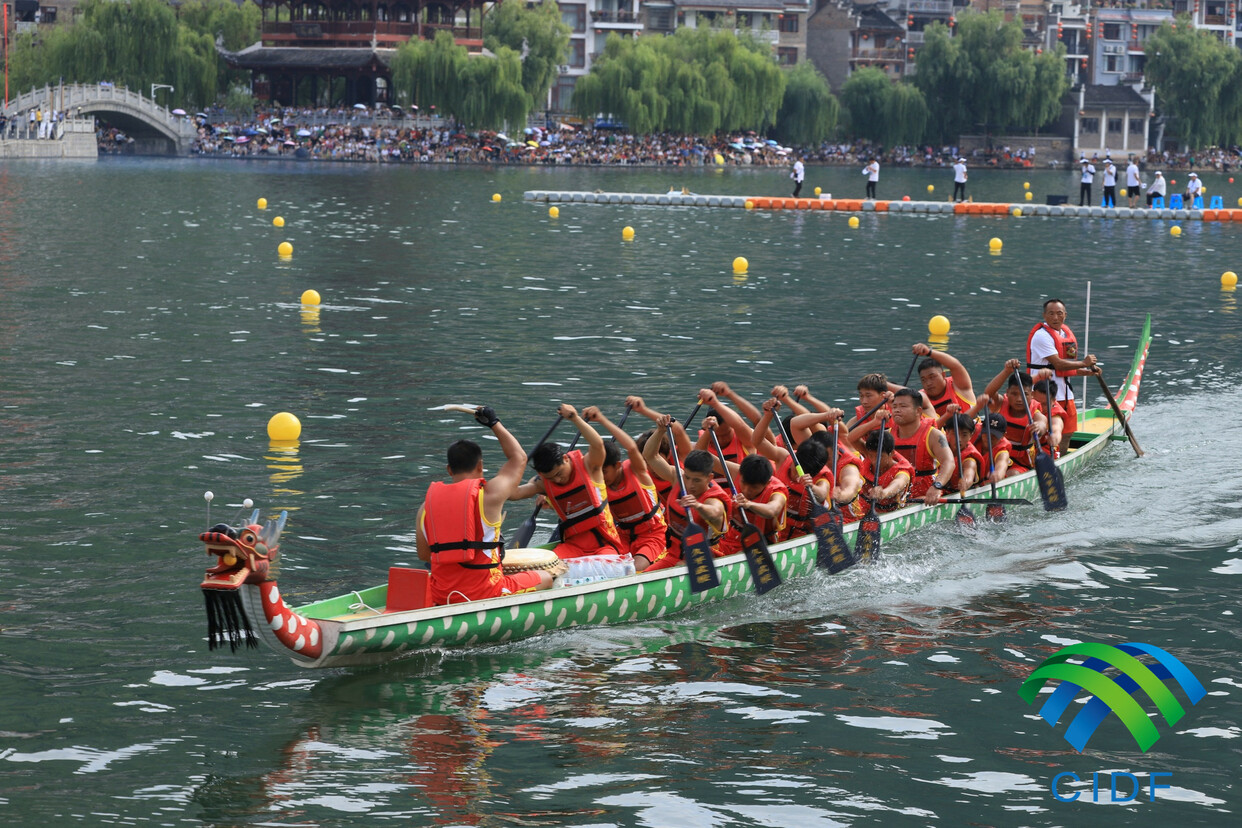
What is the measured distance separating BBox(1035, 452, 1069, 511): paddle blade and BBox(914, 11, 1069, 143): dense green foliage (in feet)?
291

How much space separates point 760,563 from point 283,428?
23.5ft

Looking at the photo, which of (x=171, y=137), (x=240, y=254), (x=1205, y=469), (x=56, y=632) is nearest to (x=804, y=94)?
(x=171, y=137)

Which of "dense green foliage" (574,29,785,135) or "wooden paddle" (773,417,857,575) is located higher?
"dense green foliage" (574,29,785,135)

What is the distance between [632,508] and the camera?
40.1ft

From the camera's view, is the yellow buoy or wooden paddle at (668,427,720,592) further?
the yellow buoy

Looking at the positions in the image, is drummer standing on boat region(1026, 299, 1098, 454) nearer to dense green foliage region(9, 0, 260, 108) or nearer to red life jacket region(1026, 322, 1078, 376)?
red life jacket region(1026, 322, 1078, 376)

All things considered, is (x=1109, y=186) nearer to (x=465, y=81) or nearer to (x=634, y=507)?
(x=465, y=81)

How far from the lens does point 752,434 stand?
13.0 meters

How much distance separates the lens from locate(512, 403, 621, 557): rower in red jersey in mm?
11594

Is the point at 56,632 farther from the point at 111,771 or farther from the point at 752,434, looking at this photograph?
the point at 752,434

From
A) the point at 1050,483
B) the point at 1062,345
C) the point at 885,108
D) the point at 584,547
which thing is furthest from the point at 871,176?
the point at 584,547

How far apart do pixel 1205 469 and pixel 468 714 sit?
10.6 m

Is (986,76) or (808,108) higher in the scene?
(986,76)

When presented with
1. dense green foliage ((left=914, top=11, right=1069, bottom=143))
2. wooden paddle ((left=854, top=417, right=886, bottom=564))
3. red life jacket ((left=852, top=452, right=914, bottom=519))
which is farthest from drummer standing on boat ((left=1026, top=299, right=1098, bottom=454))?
dense green foliage ((left=914, top=11, right=1069, bottom=143))
